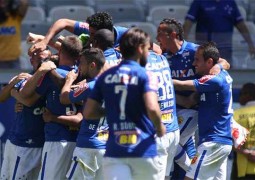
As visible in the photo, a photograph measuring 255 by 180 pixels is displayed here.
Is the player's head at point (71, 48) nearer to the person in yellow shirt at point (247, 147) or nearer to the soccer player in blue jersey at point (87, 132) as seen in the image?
the soccer player in blue jersey at point (87, 132)

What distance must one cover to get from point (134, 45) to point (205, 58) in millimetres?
1846

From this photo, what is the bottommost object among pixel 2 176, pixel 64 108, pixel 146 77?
pixel 2 176

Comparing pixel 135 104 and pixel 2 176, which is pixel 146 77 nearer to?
pixel 135 104

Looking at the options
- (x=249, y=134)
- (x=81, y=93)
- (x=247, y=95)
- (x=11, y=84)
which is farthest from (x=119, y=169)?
(x=247, y=95)

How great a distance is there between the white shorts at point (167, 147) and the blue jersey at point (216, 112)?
31 cm

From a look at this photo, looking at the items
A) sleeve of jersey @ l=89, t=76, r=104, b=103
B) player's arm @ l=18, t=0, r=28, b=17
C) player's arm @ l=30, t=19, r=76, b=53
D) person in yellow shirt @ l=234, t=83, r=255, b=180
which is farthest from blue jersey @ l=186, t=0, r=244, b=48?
sleeve of jersey @ l=89, t=76, r=104, b=103

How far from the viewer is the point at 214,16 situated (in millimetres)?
13461

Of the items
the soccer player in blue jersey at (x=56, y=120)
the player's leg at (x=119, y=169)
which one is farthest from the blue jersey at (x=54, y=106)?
the player's leg at (x=119, y=169)

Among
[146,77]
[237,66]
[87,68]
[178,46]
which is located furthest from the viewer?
[237,66]

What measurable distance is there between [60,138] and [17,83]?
0.77m

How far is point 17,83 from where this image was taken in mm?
10359

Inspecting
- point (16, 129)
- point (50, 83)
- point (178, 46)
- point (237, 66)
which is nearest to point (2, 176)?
point (16, 129)

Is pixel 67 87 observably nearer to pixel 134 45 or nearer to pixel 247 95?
pixel 134 45

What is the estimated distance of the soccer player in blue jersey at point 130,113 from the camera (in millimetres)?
8219
